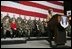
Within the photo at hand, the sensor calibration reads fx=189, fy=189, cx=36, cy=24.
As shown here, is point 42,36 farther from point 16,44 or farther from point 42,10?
point 16,44

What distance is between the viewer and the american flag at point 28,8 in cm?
677

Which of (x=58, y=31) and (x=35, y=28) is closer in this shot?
(x=58, y=31)

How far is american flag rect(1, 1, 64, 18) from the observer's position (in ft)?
22.2

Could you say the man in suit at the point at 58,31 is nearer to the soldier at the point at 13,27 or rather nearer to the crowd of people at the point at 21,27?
the crowd of people at the point at 21,27

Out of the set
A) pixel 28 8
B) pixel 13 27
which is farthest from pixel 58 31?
pixel 28 8

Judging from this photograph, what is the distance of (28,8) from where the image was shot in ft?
23.9

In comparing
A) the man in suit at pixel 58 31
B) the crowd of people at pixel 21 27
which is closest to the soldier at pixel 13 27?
the crowd of people at pixel 21 27

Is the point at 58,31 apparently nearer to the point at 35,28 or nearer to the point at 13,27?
the point at 13,27

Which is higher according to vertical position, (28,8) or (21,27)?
(28,8)

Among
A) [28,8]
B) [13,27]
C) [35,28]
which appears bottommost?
[35,28]

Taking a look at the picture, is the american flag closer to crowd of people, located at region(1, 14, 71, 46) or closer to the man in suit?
crowd of people, located at region(1, 14, 71, 46)

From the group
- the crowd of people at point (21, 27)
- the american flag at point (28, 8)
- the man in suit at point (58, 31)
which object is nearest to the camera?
the man in suit at point (58, 31)

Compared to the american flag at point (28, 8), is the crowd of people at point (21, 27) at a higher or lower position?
lower

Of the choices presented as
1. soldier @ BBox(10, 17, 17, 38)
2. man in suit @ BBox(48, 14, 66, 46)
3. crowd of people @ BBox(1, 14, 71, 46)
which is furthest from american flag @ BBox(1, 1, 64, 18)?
man in suit @ BBox(48, 14, 66, 46)
